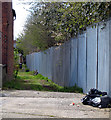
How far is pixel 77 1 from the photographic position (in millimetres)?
7645

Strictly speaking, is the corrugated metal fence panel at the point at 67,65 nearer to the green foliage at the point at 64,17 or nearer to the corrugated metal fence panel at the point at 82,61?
the green foliage at the point at 64,17

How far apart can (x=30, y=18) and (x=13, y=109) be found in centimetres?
1132

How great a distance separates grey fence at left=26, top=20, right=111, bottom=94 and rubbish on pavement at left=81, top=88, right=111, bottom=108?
0.27 meters

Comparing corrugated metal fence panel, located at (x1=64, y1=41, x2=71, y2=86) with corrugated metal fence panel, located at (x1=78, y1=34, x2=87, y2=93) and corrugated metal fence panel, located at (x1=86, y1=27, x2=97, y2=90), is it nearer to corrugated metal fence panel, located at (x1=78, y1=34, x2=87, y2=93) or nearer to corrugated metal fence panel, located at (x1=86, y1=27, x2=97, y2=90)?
corrugated metal fence panel, located at (x1=78, y1=34, x2=87, y2=93)

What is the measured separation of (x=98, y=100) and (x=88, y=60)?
2.43 metres

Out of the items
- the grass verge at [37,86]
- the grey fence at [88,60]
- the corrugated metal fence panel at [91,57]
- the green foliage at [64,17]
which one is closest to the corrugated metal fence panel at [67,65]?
the grey fence at [88,60]

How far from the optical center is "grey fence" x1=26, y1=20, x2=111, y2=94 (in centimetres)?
688

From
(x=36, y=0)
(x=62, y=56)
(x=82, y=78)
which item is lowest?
(x=82, y=78)

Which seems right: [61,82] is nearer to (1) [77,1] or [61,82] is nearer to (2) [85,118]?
(1) [77,1]

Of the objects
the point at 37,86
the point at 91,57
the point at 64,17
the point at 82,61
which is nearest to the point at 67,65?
the point at 37,86

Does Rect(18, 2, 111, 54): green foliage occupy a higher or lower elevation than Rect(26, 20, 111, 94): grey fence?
higher

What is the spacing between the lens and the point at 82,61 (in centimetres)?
912

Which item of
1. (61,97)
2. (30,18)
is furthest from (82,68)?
(30,18)

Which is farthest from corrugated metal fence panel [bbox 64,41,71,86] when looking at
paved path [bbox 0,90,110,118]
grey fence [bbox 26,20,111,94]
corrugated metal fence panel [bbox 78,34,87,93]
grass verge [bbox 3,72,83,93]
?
paved path [bbox 0,90,110,118]
